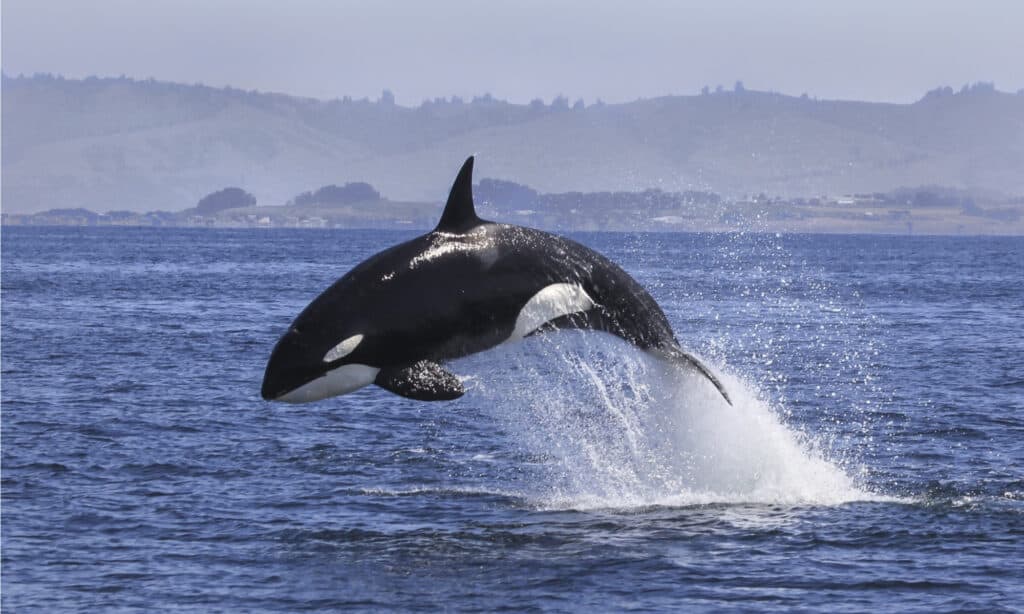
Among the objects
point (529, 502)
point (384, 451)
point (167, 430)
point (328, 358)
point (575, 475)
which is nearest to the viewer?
point (328, 358)

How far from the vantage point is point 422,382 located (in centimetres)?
1630

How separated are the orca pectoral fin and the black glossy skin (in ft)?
0.51

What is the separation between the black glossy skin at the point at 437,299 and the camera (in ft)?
54.0

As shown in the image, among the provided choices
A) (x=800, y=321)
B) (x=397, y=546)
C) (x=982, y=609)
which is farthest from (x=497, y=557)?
(x=800, y=321)

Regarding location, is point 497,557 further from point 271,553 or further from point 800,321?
point 800,321

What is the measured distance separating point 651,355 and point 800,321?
41095mm

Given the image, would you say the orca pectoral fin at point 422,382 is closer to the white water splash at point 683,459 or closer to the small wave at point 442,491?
the white water splash at point 683,459

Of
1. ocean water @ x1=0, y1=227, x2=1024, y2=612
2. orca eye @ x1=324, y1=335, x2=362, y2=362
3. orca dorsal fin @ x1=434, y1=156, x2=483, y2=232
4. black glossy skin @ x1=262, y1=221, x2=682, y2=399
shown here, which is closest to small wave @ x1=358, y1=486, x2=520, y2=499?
ocean water @ x1=0, y1=227, x2=1024, y2=612

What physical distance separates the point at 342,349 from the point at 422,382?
967 mm

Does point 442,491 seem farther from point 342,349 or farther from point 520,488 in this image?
point 342,349

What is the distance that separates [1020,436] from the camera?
93.4 ft

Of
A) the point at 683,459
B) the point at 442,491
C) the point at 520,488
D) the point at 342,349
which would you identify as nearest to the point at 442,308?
the point at 342,349

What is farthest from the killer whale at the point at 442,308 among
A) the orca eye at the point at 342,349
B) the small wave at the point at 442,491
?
the small wave at the point at 442,491

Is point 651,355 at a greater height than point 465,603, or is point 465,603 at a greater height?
point 651,355
